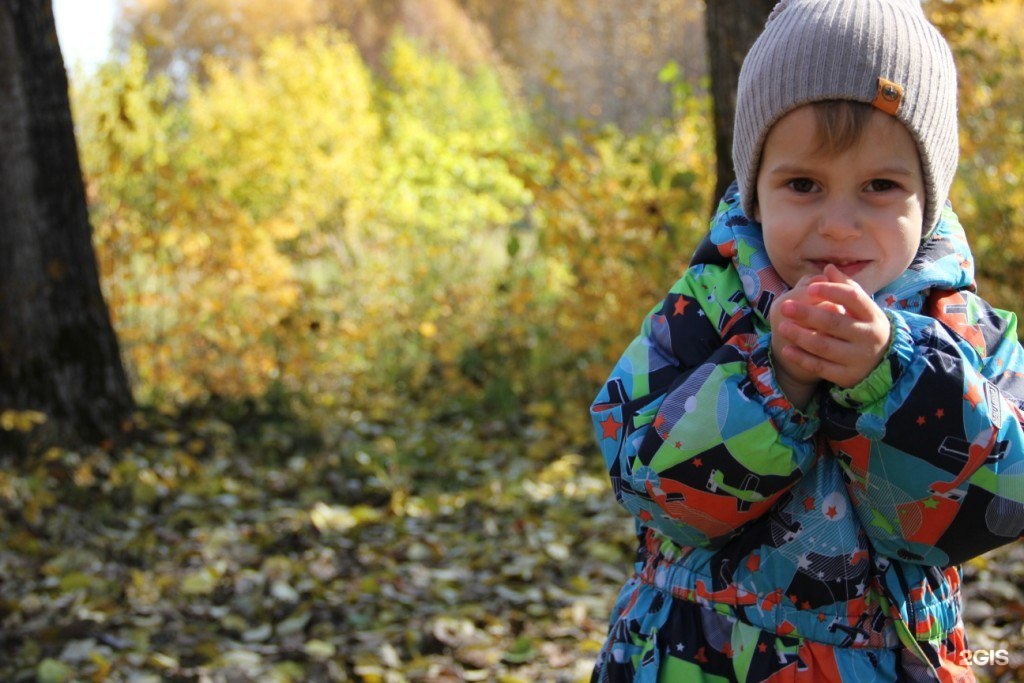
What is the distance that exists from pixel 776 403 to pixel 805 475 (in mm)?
159

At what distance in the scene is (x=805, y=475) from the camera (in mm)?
1331

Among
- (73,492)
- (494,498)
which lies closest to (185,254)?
(73,492)

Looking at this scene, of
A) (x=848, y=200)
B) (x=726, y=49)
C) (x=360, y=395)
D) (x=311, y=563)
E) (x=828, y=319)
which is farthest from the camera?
(x=360, y=395)

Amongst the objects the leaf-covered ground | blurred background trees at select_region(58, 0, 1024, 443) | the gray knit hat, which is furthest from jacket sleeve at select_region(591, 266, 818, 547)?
blurred background trees at select_region(58, 0, 1024, 443)

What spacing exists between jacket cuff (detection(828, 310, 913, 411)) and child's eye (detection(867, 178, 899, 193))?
0.19m

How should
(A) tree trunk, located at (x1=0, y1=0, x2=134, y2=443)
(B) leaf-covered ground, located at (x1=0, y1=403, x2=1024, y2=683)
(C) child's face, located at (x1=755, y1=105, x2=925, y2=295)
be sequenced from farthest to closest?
(A) tree trunk, located at (x1=0, y1=0, x2=134, y2=443) → (B) leaf-covered ground, located at (x1=0, y1=403, x2=1024, y2=683) → (C) child's face, located at (x1=755, y1=105, x2=925, y2=295)

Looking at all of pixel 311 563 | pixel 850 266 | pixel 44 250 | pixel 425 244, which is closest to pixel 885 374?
pixel 850 266

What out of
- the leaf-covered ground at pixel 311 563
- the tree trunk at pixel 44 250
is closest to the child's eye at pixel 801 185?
the leaf-covered ground at pixel 311 563

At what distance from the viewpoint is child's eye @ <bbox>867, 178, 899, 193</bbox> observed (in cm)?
130

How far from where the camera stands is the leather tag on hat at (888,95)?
1.24 m

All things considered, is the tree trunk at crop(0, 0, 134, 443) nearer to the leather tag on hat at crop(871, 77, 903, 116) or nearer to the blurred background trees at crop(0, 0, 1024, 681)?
the blurred background trees at crop(0, 0, 1024, 681)

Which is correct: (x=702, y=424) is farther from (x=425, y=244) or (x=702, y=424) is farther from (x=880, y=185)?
(x=425, y=244)

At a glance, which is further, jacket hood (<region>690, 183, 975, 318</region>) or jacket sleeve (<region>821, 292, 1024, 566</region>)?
jacket hood (<region>690, 183, 975, 318</region>)

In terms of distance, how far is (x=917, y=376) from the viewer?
1.17 meters
